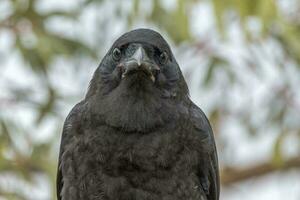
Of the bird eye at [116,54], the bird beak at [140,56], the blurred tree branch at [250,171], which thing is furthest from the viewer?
the blurred tree branch at [250,171]

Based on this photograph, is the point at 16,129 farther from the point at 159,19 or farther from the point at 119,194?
the point at 119,194

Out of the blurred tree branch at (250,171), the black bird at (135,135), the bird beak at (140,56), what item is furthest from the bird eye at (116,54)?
the blurred tree branch at (250,171)

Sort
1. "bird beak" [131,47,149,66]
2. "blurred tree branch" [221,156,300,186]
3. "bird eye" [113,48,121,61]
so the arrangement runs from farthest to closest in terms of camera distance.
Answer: "blurred tree branch" [221,156,300,186], "bird eye" [113,48,121,61], "bird beak" [131,47,149,66]

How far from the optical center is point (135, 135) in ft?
18.2

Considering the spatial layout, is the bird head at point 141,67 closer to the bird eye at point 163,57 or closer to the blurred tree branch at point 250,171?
the bird eye at point 163,57

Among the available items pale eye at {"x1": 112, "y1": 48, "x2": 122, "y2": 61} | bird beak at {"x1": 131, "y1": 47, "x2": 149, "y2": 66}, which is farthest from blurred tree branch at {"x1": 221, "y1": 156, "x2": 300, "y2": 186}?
bird beak at {"x1": 131, "y1": 47, "x2": 149, "y2": 66}

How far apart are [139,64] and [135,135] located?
1.25 feet

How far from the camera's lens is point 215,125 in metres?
9.34

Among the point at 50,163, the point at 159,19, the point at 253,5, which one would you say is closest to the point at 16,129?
the point at 50,163

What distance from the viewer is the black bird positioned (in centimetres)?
550

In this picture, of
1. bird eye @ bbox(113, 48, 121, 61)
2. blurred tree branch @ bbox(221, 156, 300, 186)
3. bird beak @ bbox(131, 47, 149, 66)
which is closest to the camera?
bird beak @ bbox(131, 47, 149, 66)

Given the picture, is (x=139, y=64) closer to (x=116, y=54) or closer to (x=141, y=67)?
(x=141, y=67)

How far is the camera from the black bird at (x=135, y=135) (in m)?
5.50

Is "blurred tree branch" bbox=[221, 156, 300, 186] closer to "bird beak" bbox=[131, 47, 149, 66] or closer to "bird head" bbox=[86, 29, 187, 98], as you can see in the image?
"bird head" bbox=[86, 29, 187, 98]
